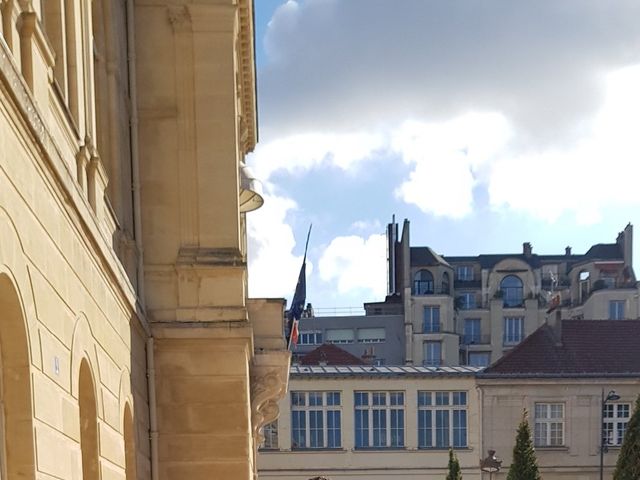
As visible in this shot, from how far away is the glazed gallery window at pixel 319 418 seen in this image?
3569 cm

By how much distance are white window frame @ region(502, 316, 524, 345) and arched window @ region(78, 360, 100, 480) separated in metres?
60.3

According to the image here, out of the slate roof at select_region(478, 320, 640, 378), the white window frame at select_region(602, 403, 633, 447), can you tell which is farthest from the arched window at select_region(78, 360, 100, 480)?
the white window frame at select_region(602, 403, 633, 447)

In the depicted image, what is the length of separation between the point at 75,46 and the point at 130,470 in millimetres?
4224

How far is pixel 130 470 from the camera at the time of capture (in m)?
9.05

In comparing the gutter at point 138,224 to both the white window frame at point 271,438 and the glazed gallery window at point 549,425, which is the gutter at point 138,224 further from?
the glazed gallery window at point 549,425

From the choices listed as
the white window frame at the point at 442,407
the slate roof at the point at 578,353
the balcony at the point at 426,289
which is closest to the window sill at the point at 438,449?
the white window frame at the point at 442,407

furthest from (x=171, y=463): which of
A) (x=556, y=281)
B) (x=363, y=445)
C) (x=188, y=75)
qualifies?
(x=556, y=281)

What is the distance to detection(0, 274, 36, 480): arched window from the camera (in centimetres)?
478

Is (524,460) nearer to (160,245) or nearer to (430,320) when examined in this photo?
(160,245)

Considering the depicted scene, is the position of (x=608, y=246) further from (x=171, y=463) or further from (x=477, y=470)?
(x=171, y=463)

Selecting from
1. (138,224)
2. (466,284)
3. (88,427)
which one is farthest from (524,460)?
(466,284)

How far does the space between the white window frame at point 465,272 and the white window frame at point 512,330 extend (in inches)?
197

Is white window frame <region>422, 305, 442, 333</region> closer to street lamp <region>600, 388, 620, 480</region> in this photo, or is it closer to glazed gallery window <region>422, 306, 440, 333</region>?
glazed gallery window <region>422, 306, 440, 333</region>

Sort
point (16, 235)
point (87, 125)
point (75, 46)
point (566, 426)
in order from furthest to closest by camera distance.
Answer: point (566, 426) → point (87, 125) → point (75, 46) → point (16, 235)
